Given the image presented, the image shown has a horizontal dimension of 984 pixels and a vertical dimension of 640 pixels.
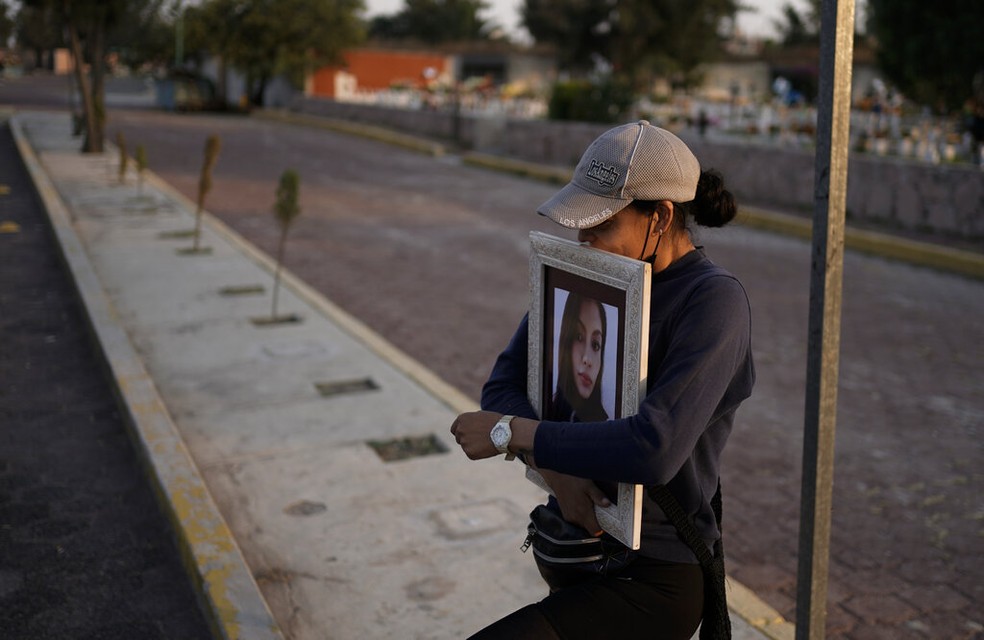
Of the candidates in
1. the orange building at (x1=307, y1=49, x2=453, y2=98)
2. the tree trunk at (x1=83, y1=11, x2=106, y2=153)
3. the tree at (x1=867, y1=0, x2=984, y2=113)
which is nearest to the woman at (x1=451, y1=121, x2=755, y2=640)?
the tree at (x1=867, y1=0, x2=984, y2=113)

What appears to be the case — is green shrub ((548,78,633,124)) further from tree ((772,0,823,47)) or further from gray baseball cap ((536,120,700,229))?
tree ((772,0,823,47))

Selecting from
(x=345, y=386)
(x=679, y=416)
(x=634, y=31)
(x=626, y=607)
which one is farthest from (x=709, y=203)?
(x=634, y=31)

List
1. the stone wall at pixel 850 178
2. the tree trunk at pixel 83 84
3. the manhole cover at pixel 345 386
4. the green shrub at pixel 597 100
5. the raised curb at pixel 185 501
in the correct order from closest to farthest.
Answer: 1. the raised curb at pixel 185 501
2. the manhole cover at pixel 345 386
3. the stone wall at pixel 850 178
4. the tree trunk at pixel 83 84
5. the green shrub at pixel 597 100

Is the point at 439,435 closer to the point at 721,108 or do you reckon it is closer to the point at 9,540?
the point at 9,540

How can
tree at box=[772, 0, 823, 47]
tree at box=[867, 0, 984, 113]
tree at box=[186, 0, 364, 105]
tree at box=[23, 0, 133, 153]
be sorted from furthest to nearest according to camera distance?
1. tree at box=[772, 0, 823, 47]
2. tree at box=[186, 0, 364, 105]
3. tree at box=[23, 0, 133, 153]
4. tree at box=[867, 0, 984, 113]

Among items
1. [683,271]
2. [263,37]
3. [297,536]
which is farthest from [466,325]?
[263,37]

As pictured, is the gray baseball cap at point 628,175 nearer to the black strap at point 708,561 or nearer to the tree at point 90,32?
the black strap at point 708,561

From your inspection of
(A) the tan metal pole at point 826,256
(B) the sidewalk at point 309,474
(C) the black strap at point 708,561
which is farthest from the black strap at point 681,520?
(B) the sidewalk at point 309,474

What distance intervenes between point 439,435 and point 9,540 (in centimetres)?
212

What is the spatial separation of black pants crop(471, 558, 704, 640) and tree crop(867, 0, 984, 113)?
14982mm

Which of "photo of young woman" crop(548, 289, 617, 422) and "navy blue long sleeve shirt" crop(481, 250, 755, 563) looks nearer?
"navy blue long sleeve shirt" crop(481, 250, 755, 563)

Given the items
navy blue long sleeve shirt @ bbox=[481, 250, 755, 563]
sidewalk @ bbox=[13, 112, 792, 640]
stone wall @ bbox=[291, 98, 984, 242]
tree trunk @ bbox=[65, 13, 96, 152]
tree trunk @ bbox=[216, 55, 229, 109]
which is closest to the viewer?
navy blue long sleeve shirt @ bbox=[481, 250, 755, 563]

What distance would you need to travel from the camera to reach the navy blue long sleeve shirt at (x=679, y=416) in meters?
1.89

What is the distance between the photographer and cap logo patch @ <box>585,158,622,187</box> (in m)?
1.96
